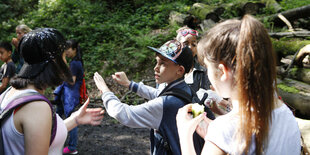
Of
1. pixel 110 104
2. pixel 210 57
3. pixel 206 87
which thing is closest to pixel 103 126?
pixel 206 87

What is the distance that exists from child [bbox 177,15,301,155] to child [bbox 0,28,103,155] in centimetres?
116

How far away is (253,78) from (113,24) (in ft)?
39.0

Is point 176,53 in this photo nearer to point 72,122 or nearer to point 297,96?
point 72,122

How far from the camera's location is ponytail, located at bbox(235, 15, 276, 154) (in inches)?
46.4

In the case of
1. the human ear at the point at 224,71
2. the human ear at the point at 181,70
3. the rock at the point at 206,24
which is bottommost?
the rock at the point at 206,24

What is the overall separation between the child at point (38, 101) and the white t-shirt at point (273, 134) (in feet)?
3.83

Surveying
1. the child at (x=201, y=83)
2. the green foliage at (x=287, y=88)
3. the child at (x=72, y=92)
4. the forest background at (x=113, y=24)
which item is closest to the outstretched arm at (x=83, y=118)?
the child at (x=201, y=83)

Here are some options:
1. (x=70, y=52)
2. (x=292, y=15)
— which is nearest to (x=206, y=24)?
(x=292, y=15)

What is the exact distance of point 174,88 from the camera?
7.77ft

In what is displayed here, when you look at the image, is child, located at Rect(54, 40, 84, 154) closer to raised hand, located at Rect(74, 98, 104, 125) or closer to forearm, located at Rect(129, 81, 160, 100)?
forearm, located at Rect(129, 81, 160, 100)

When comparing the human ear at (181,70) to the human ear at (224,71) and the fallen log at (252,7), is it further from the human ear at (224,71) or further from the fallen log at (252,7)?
the fallen log at (252,7)

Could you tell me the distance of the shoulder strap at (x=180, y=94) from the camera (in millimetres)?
2268

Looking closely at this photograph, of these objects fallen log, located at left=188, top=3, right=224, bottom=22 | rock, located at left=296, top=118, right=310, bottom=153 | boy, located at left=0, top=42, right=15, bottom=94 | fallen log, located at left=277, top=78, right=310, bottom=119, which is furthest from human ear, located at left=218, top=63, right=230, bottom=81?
fallen log, located at left=188, top=3, right=224, bottom=22

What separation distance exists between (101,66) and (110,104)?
803 centimetres
